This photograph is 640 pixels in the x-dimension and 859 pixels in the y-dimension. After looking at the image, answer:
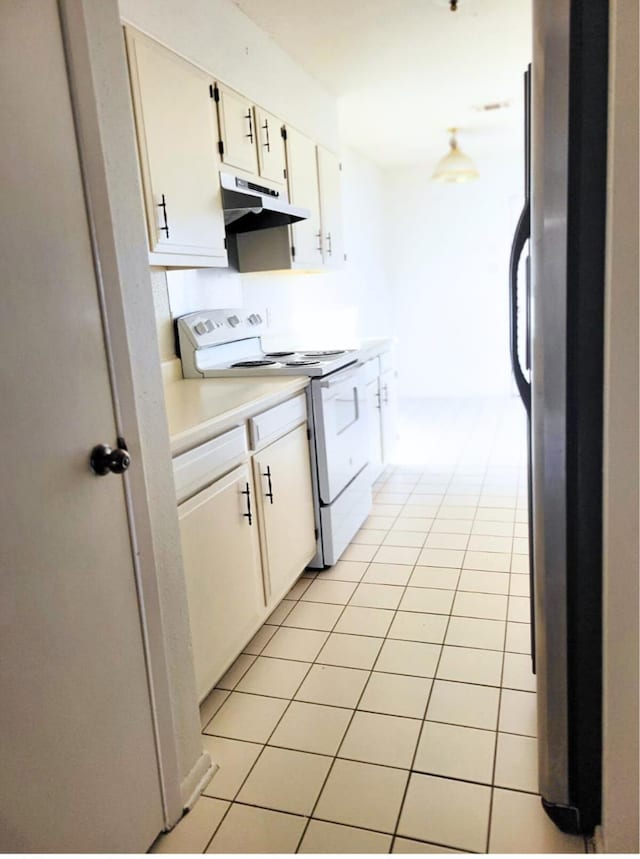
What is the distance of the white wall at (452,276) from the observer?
6.25 metres

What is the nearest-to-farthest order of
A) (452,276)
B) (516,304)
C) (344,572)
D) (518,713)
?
(516,304) → (518,713) → (344,572) → (452,276)

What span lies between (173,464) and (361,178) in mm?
4769

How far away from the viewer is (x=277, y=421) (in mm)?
2291

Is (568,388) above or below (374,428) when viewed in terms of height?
above

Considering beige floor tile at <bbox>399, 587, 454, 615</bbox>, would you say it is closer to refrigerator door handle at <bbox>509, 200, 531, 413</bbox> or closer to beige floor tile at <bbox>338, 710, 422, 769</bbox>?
beige floor tile at <bbox>338, 710, 422, 769</bbox>

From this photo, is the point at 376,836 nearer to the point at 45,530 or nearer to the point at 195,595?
the point at 195,595

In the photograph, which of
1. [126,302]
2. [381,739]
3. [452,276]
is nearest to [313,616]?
[381,739]

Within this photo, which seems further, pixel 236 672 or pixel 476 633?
pixel 476 633

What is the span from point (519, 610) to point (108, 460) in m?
1.71

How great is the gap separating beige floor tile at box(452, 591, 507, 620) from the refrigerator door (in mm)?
946

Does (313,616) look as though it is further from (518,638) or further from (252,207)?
(252,207)

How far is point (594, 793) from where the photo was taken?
1.31m

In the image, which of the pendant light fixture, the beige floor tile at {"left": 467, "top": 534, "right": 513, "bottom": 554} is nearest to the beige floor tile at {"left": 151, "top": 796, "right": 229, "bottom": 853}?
the beige floor tile at {"left": 467, "top": 534, "right": 513, "bottom": 554}

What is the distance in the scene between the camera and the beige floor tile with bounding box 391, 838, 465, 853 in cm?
133
